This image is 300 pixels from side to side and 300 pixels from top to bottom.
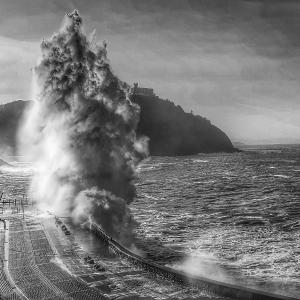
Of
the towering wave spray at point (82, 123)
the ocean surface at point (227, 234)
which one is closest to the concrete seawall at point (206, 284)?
the ocean surface at point (227, 234)

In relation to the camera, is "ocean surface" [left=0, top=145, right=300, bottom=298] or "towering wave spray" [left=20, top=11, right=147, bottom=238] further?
"towering wave spray" [left=20, top=11, right=147, bottom=238]

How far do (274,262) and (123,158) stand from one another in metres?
32.4

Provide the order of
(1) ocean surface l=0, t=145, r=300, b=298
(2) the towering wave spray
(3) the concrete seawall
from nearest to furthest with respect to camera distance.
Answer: (3) the concrete seawall → (1) ocean surface l=0, t=145, r=300, b=298 → (2) the towering wave spray

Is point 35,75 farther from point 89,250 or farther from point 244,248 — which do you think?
point 244,248

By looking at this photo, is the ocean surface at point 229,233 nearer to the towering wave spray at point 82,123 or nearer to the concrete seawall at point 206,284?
the concrete seawall at point 206,284

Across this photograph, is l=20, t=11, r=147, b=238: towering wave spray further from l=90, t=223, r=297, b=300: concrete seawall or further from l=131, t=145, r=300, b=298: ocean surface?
l=90, t=223, r=297, b=300: concrete seawall

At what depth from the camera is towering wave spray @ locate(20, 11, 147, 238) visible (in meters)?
62.0

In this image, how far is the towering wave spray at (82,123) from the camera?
203ft

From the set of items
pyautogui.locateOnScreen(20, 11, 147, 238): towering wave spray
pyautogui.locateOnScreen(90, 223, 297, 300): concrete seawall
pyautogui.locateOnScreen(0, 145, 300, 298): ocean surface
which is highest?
pyautogui.locateOnScreen(20, 11, 147, 238): towering wave spray

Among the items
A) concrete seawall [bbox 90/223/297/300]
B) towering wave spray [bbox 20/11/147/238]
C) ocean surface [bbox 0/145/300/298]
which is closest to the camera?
concrete seawall [bbox 90/223/297/300]

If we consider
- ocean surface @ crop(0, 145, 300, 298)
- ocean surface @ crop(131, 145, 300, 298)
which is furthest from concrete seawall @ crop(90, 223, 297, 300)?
ocean surface @ crop(131, 145, 300, 298)

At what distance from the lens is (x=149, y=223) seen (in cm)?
5994

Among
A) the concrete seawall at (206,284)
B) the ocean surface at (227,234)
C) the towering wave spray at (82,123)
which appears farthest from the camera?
the towering wave spray at (82,123)

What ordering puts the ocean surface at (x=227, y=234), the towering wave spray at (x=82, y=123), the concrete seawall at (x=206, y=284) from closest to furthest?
the concrete seawall at (x=206, y=284), the ocean surface at (x=227, y=234), the towering wave spray at (x=82, y=123)
